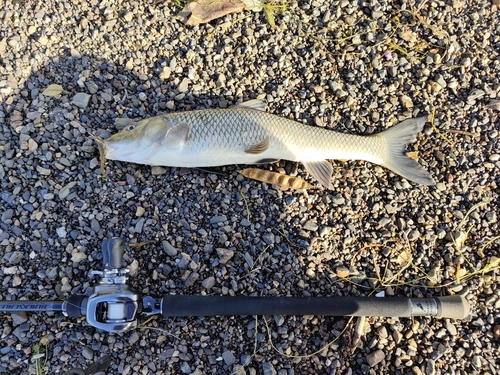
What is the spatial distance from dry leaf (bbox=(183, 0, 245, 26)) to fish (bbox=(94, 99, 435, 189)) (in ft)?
3.17

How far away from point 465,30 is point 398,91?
94cm

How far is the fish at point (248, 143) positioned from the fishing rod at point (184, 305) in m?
0.82

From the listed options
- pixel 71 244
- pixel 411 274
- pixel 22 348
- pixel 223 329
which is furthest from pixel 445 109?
pixel 22 348

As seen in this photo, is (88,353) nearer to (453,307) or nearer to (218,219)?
(218,219)

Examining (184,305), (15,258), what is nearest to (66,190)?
(15,258)

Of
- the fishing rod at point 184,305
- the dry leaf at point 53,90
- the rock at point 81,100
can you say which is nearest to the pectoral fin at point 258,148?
the fishing rod at point 184,305

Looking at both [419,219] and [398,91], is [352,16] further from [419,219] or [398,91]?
[419,219]

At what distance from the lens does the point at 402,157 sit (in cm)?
342

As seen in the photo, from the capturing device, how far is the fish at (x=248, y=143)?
10.4 ft

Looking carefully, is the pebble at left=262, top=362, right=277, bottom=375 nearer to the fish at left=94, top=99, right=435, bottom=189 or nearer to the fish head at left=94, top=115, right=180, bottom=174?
the fish at left=94, top=99, right=435, bottom=189

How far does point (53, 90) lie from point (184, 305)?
225 cm

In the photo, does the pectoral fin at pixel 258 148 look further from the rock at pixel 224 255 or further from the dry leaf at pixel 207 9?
the dry leaf at pixel 207 9

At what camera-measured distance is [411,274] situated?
10.9 ft

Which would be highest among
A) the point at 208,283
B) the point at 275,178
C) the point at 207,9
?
the point at 207,9
